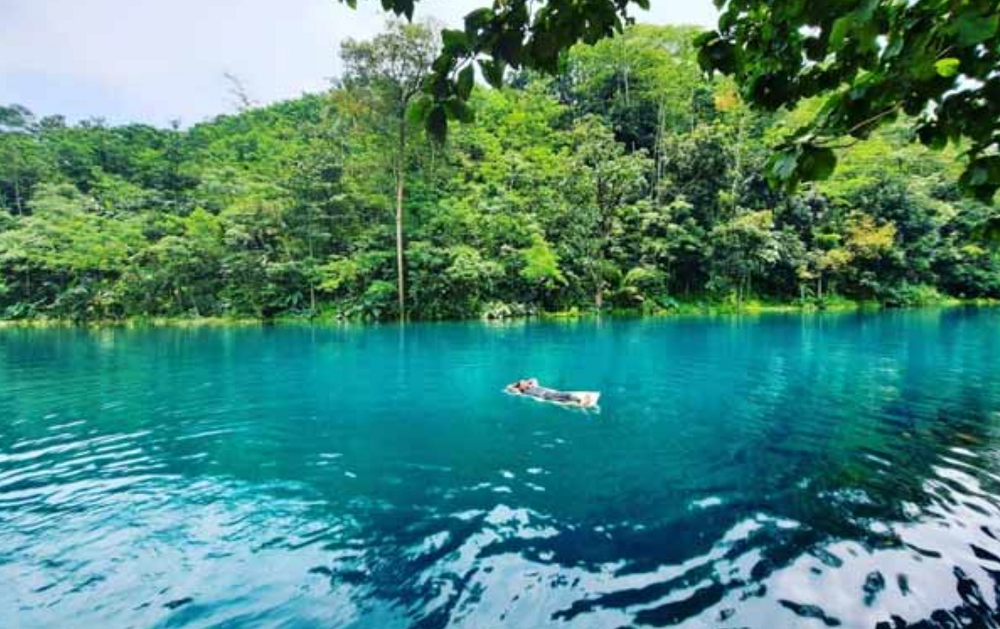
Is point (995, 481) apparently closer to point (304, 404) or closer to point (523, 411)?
point (523, 411)

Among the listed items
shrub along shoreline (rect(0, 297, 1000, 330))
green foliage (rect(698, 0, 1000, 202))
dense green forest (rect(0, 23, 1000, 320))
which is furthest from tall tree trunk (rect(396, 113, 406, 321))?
green foliage (rect(698, 0, 1000, 202))

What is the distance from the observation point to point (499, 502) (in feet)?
16.5

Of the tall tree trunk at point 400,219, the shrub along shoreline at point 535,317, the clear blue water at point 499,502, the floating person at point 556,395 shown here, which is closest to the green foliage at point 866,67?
the clear blue water at point 499,502

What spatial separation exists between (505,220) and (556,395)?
20.1m

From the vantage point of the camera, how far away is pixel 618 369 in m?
12.7

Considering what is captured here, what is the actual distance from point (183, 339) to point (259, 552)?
19.9 meters

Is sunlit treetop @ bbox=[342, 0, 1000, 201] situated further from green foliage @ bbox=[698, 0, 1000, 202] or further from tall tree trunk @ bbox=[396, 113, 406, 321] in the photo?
tall tree trunk @ bbox=[396, 113, 406, 321]

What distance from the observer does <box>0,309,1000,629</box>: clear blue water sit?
3.44 metres

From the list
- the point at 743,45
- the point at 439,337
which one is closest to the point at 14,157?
the point at 439,337

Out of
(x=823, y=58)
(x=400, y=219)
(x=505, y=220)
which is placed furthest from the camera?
(x=505, y=220)

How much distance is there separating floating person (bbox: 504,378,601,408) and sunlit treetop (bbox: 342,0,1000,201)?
22.5ft

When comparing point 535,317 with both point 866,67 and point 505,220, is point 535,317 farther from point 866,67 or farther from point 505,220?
point 866,67

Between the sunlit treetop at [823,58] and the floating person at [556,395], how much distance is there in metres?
6.84

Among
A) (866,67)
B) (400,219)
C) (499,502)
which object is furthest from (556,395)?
(400,219)
